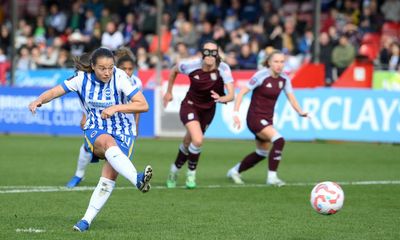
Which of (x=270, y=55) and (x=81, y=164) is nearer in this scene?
(x=81, y=164)

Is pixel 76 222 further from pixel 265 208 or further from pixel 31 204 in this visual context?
pixel 265 208

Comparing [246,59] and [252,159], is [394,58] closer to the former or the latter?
[246,59]

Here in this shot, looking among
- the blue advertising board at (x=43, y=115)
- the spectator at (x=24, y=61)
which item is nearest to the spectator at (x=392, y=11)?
the blue advertising board at (x=43, y=115)

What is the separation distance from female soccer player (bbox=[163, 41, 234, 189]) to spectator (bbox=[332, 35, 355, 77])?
1205 cm

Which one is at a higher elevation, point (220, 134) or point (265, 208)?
point (265, 208)

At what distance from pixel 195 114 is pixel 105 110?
4.66 m

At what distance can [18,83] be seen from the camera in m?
27.8

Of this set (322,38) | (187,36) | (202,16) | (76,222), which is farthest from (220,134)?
(76,222)

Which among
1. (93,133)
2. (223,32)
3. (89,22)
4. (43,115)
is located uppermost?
(93,133)

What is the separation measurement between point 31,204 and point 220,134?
1176 cm

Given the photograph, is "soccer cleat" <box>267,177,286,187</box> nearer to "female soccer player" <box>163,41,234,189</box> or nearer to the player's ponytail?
"female soccer player" <box>163,41,234,189</box>

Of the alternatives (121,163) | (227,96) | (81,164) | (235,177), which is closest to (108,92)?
(121,163)

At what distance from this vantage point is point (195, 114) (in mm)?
13984

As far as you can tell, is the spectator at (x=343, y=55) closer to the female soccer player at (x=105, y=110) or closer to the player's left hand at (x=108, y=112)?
the female soccer player at (x=105, y=110)
